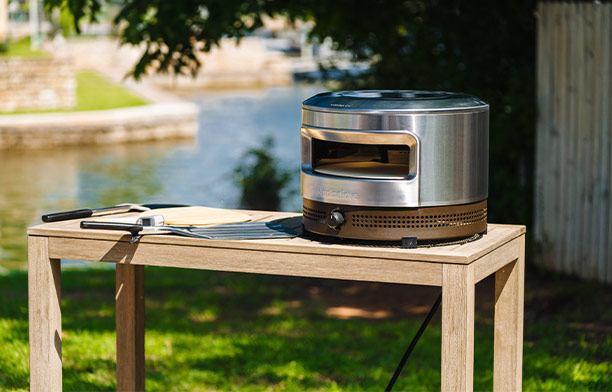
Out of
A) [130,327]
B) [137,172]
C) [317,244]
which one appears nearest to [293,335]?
[130,327]

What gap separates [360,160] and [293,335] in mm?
2772

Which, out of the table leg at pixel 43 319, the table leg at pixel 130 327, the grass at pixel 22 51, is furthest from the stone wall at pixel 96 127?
the table leg at pixel 43 319

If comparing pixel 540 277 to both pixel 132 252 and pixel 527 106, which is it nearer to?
pixel 527 106

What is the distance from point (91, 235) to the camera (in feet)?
10.6

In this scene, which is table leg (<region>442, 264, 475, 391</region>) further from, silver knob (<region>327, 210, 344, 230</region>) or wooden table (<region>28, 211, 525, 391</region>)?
silver knob (<region>327, 210, 344, 230</region>)

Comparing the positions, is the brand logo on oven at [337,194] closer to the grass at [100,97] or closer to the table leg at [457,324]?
the table leg at [457,324]

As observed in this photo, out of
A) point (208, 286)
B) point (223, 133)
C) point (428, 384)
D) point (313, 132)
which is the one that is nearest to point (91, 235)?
point (313, 132)

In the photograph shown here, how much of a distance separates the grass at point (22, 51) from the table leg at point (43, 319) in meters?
27.0

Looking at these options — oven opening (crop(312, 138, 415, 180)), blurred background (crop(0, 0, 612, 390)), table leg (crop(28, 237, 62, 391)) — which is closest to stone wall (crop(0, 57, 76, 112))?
blurred background (crop(0, 0, 612, 390))

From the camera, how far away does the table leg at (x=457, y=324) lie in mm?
2764

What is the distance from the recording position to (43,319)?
3354 millimetres

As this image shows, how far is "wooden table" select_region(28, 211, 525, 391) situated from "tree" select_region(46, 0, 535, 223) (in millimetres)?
2954

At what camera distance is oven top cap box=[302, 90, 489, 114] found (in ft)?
9.21

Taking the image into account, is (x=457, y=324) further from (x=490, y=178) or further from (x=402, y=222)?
(x=490, y=178)
